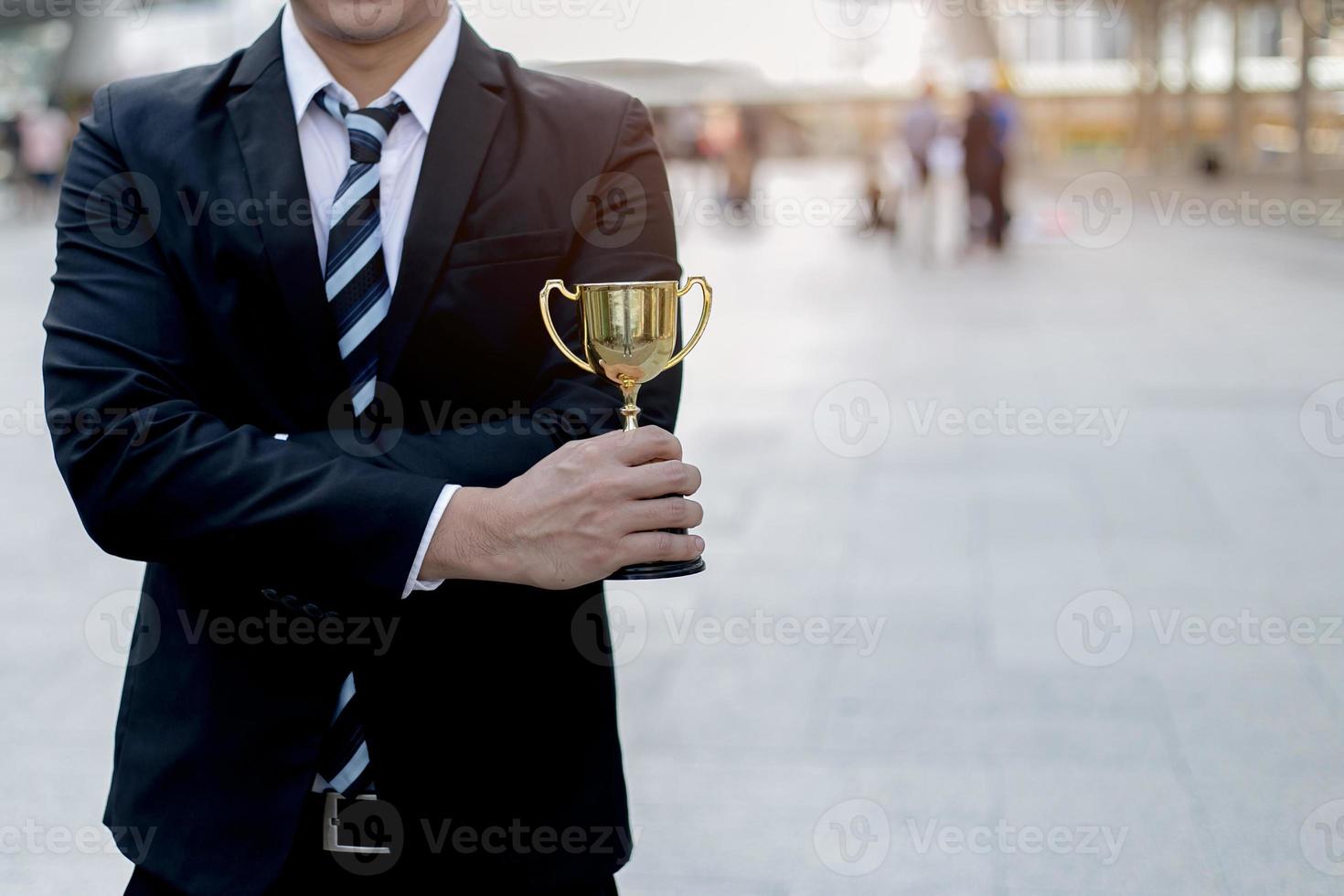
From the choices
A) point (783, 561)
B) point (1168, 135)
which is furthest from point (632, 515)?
point (1168, 135)

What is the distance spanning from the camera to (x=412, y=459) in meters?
1.45

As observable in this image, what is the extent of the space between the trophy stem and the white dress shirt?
263 mm

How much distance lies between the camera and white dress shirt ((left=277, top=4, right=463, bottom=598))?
1.53 meters

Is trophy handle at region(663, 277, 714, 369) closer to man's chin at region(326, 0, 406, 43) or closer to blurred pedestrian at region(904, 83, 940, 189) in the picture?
man's chin at region(326, 0, 406, 43)
